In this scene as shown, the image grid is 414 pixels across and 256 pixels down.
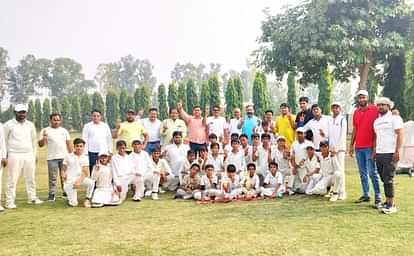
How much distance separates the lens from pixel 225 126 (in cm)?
902

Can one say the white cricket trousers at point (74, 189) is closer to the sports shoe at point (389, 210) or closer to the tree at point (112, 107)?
the sports shoe at point (389, 210)

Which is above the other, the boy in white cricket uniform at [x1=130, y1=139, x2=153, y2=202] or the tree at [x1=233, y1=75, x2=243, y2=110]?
the tree at [x1=233, y1=75, x2=243, y2=110]

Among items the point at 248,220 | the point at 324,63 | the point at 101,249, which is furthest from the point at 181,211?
the point at 324,63

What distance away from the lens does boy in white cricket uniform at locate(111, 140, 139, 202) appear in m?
7.58

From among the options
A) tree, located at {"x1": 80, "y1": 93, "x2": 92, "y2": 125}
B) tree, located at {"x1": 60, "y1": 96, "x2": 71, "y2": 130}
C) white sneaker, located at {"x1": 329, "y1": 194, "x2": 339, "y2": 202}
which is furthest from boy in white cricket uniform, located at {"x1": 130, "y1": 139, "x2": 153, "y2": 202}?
tree, located at {"x1": 60, "y1": 96, "x2": 71, "y2": 130}

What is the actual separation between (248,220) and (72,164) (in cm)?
358

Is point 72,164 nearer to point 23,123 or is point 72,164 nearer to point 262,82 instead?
point 23,123

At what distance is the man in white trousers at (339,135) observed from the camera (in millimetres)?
7074

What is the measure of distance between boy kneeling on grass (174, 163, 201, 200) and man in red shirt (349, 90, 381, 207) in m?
2.89

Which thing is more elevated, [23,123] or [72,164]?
[23,123]

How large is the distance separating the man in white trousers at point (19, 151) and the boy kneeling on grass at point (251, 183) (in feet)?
12.3

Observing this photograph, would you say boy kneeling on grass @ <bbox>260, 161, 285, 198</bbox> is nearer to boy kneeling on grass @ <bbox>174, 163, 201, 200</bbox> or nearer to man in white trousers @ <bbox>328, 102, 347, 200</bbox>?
man in white trousers @ <bbox>328, 102, 347, 200</bbox>

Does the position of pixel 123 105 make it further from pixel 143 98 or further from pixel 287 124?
pixel 287 124

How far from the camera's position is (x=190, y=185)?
785 centimetres
